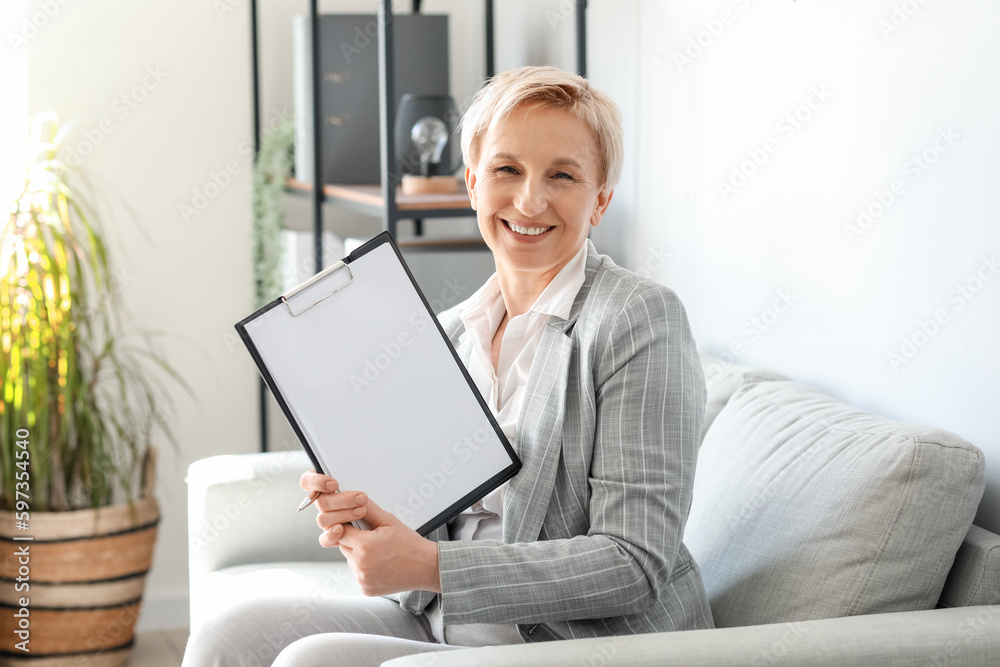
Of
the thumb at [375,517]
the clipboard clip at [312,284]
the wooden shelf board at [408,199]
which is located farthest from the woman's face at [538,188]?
the wooden shelf board at [408,199]

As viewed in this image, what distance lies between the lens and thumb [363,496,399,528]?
39.9 inches

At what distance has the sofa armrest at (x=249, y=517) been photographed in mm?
1753

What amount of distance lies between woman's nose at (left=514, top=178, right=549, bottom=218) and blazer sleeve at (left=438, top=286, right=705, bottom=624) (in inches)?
6.5

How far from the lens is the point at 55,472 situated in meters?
2.35

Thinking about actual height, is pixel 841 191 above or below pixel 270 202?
above

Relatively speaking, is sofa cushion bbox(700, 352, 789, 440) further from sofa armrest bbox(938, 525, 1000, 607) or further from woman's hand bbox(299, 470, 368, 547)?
woman's hand bbox(299, 470, 368, 547)

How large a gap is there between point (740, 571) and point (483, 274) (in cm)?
A: 101

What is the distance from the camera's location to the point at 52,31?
2623 mm

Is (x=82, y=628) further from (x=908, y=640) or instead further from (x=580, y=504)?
(x=908, y=640)

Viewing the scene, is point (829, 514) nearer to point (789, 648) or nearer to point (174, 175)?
point (789, 648)

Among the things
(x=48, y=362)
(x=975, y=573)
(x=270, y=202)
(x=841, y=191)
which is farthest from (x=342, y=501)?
(x=270, y=202)

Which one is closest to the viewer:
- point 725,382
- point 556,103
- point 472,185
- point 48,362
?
point 556,103

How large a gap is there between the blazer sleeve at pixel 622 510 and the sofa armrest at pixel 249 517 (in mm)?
828

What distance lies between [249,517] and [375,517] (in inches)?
32.7
